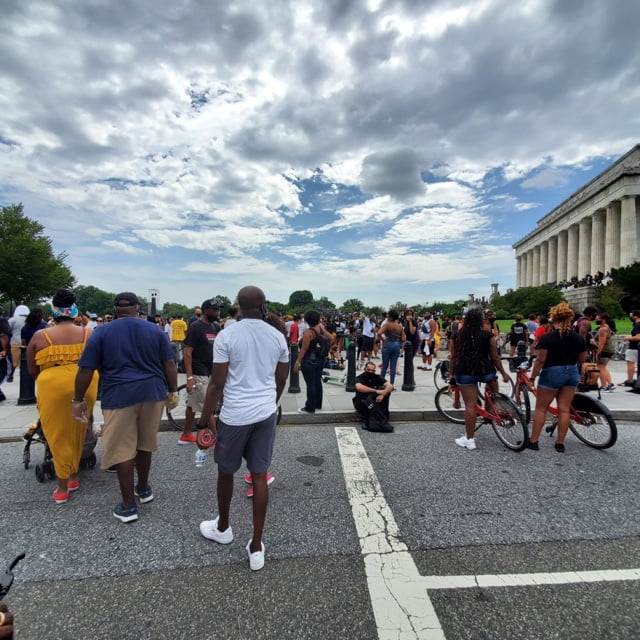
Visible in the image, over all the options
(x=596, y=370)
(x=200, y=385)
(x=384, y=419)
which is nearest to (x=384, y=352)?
(x=384, y=419)

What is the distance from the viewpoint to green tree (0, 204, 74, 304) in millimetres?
36781

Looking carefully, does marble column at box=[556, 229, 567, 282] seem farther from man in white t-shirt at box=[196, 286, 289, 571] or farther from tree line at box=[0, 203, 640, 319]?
man in white t-shirt at box=[196, 286, 289, 571]

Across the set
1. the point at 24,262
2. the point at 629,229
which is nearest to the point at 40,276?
the point at 24,262

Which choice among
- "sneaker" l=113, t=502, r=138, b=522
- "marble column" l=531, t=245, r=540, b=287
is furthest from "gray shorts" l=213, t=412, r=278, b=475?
"marble column" l=531, t=245, r=540, b=287

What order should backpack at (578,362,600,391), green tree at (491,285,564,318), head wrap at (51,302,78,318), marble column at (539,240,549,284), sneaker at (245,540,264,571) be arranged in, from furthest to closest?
marble column at (539,240,549,284), green tree at (491,285,564,318), backpack at (578,362,600,391), head wrap at (51,302,78,318), sneaker at (245,540,264,571)

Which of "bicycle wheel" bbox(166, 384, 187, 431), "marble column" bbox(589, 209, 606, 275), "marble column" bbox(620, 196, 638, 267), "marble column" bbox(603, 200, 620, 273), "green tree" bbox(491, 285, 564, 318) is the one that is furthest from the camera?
"marble column" bbox(589, 209, 606, 275)

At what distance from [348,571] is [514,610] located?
3.37 feet

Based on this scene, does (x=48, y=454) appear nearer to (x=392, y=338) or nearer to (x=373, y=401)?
(x=373, y=401)

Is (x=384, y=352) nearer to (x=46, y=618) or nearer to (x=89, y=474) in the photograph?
(x=89, y=474)

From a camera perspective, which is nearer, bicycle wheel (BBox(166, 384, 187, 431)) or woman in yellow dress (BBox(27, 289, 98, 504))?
woman in yellow dress (BBox(27, 289, 98, 504))

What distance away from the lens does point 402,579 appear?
2537 mm

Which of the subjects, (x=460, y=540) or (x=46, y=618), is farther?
(x=460, y=540)

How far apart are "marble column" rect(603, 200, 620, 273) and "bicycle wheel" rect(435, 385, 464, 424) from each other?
5793 centimetres

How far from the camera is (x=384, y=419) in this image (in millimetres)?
5938
